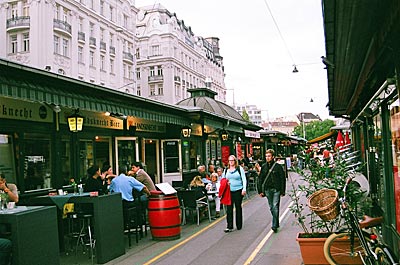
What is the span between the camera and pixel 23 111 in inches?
382

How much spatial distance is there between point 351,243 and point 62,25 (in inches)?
1469

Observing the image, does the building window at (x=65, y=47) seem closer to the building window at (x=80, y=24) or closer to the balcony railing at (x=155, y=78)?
the building window at (x=80, y=24)

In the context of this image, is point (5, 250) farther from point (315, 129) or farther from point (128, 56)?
point (315, 129)

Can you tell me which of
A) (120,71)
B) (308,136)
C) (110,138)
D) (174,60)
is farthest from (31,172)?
(308,136)

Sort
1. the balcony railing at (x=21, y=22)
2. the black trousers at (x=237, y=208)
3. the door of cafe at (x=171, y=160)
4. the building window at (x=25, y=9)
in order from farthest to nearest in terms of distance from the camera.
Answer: the building window at (x=25, y=9) → the balcony railing at (x=21, y=22) → the door of cafe at (x=171, y=160) → the black trousers at (x=237, y=208)

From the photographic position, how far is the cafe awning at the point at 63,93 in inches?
259

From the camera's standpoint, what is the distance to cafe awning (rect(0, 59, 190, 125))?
6.59 m

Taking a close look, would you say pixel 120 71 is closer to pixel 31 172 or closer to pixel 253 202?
pixel 253 202

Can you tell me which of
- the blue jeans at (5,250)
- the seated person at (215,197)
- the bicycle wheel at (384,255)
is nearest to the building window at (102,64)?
the seated person at (215,197)

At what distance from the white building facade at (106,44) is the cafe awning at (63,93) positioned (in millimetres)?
21271

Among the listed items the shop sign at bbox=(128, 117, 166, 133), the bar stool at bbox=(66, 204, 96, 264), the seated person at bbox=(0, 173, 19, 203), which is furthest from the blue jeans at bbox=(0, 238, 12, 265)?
the shop sign at bbox=(128, 117, 166, 133)

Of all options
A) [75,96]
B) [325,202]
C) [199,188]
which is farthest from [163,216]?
[325,202]

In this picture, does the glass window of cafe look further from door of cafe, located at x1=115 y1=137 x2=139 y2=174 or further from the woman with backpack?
door of cafe, located at x1=115 y1=137 x2=139 y2=174

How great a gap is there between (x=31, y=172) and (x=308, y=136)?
326 ft
